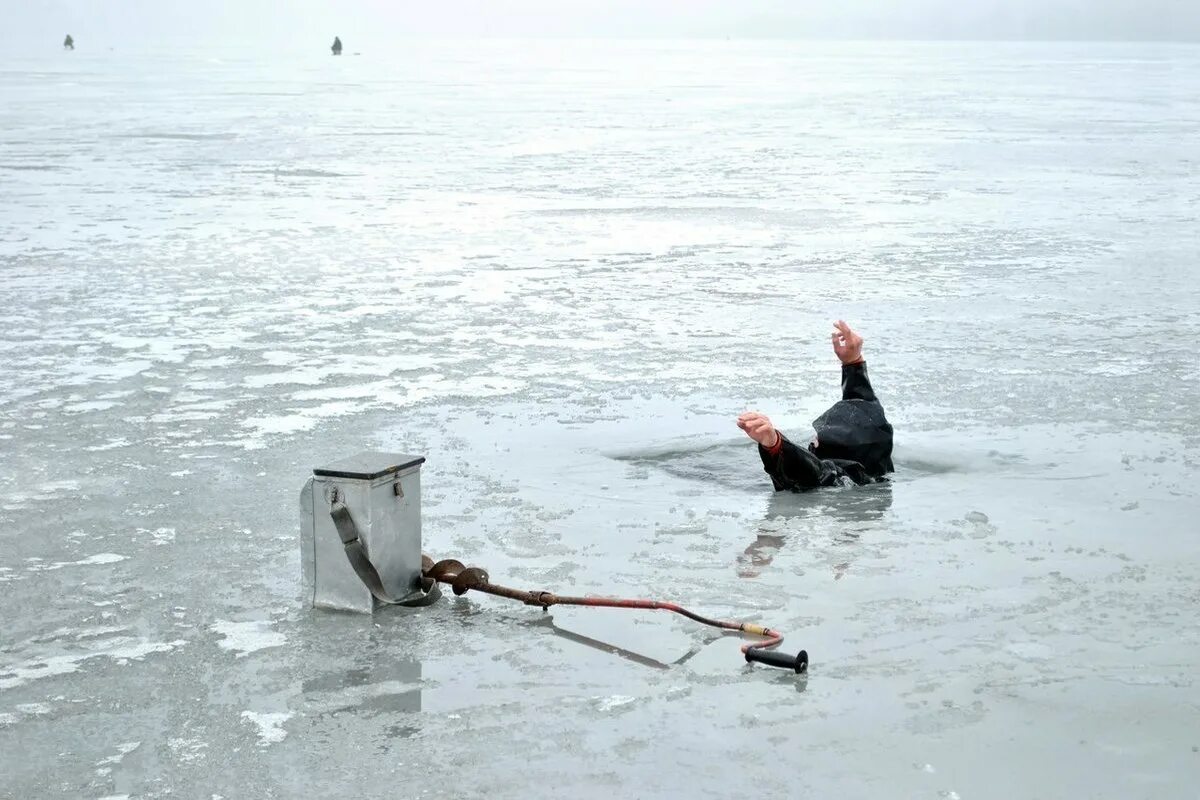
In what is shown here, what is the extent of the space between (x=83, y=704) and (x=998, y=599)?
9.53ft

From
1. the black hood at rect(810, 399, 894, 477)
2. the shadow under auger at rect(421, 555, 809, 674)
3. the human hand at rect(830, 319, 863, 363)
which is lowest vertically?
the shadow under auger at rect(421, 555, 809, 674)

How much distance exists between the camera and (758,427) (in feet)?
19.6

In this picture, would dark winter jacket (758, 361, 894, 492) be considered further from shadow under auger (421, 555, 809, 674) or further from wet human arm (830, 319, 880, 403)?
shadow under auger (421, 555, 809, 674)

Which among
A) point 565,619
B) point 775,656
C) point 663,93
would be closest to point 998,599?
point 775,656

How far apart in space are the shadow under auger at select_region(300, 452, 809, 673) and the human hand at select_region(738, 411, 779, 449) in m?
1.05

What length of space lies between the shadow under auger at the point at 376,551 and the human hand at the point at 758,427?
41.5 inches

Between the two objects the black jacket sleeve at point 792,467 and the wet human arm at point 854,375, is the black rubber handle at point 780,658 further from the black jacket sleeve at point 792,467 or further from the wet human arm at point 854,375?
the wet human arm at point 854,375

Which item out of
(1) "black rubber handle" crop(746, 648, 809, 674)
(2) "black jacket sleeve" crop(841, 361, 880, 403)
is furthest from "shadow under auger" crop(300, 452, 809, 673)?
(2) "black jacket sleeve" crop(841, 361, 880, 403)

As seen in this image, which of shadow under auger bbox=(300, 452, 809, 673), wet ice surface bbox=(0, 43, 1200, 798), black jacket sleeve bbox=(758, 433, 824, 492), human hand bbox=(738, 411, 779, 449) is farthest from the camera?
black jacket sleeve bbox=(758, 433, 824, 492)

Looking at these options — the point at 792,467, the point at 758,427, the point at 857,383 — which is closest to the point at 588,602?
the point at 758,427

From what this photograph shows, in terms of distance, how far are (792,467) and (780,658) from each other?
208cm

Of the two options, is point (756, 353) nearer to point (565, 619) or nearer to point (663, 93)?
point (565, 619)

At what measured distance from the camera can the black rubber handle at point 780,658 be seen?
453 cm

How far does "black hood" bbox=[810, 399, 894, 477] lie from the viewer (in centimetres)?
680
